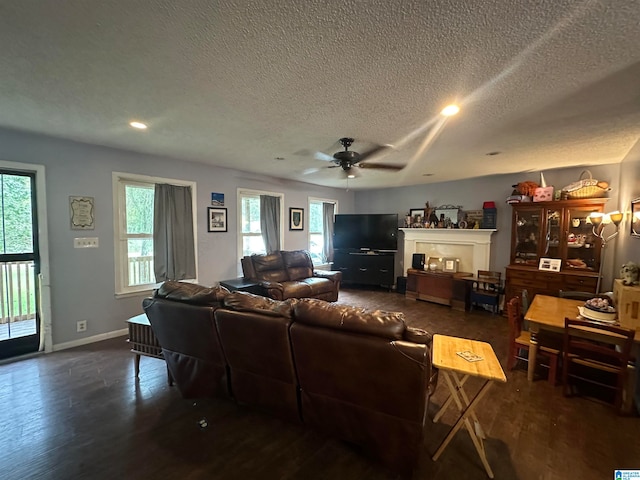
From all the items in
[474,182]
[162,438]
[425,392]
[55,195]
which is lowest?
[162,438]

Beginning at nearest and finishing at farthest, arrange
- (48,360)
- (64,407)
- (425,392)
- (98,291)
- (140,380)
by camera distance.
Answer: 1. (425,392)
2. (64,407)
3. (140,380)
4. (48,360)
5. (98,291)

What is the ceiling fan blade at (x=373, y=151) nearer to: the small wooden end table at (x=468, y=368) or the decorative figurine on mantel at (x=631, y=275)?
the small wooden end table at (x=468, y=368)

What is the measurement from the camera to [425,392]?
1487mm

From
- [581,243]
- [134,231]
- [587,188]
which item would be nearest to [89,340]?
[134,231]

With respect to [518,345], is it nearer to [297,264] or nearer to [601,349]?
[601,349]

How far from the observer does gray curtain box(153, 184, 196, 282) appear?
161 inches

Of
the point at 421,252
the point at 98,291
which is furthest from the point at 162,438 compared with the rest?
the point at 421,252

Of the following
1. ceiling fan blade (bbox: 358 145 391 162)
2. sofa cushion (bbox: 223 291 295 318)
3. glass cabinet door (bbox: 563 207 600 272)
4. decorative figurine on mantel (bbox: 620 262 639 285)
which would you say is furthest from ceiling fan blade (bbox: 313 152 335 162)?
glass cabinet door (bbox: 563 207 600 272)

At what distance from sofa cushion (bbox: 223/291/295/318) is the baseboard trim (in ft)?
8.98

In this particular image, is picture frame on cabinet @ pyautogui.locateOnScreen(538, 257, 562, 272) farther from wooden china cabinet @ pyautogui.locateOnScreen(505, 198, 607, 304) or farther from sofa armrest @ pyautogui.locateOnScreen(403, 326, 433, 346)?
sofa armrest @ pyautogui.locateOnScreen(403, 326, 433, 346)

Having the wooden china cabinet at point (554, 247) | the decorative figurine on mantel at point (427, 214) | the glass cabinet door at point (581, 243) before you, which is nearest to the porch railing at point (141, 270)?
the decorative figurine on mantel at point (427, 214)

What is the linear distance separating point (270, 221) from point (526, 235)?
14.7ft

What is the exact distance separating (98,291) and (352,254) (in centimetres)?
476

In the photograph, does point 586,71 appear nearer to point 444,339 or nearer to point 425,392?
point 444,339
